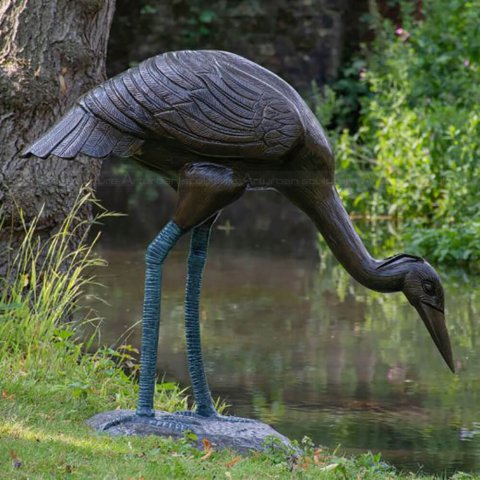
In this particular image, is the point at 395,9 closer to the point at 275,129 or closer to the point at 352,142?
the point at 352,142

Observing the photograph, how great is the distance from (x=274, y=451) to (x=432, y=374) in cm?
279

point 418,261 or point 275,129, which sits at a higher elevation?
point 275,129

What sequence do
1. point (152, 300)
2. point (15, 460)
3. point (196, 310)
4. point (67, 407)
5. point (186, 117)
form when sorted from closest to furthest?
point (15, 460) → point (186, 117) → point (152, 300) → point (196, 310) → point (67, 407)

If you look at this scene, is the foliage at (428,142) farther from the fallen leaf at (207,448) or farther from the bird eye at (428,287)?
the fallen leaf at (207,448)

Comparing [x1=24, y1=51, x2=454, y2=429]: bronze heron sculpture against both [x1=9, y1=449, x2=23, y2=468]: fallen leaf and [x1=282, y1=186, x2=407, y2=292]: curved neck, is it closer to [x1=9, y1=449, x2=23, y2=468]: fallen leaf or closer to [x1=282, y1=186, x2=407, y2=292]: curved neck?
[x1=282, y1=186, x2=407, y2=292]: curved neck

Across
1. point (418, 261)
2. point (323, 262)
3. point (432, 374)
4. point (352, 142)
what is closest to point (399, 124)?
point (352, 142)

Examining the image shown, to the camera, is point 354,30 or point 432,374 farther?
point 354,30

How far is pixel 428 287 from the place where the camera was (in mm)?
5297

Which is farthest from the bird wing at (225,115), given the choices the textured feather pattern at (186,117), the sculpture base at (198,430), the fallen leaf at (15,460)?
the fallen leaf at (15,460)


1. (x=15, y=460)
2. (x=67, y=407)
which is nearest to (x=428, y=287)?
(x=67, y=407)

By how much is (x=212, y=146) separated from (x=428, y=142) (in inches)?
321

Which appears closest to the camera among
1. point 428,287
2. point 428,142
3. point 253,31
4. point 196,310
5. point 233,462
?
point 233,462

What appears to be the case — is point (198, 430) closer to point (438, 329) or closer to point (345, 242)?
point (345, 242)

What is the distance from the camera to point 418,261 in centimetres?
532
